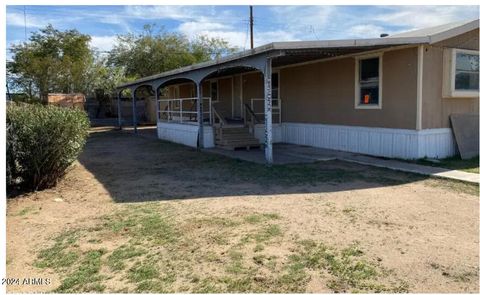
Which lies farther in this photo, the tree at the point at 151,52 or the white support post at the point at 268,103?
the tree at the point at 151,52

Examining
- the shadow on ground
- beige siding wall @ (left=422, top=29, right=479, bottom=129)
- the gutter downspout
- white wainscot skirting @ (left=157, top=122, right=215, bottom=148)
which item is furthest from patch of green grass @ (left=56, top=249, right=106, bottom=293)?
white wainscot skirting @ (left=157, top=122, right=215, bottom=148)

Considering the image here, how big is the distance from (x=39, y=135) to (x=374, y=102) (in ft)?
25.0

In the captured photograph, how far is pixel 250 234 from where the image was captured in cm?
451

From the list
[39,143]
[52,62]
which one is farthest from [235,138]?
[52,62]

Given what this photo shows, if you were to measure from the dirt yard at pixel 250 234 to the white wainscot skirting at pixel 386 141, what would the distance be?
1.83 meters

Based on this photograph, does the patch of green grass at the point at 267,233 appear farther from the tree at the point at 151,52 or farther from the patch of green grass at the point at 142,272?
the tree at the point at 151,52

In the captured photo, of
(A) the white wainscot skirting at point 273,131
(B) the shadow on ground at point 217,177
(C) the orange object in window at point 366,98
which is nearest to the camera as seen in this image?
(B) the shadow on ground at point 217,177

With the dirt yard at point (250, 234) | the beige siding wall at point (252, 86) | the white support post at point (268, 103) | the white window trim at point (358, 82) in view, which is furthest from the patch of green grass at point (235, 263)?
the beige siding wall at point (252, 86)

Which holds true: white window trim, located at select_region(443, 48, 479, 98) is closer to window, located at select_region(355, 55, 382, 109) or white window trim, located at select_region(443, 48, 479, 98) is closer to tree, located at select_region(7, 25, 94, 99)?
window, located at select_region(355, 55, 382, 109)

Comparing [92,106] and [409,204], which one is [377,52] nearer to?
[409,204]

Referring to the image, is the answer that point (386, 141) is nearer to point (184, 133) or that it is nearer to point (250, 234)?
point (250, 234)

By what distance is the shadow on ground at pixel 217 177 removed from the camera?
6738 millimetres

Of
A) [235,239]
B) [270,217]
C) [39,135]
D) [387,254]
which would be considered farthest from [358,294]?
[39,135]

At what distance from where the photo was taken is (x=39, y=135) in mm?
6672
